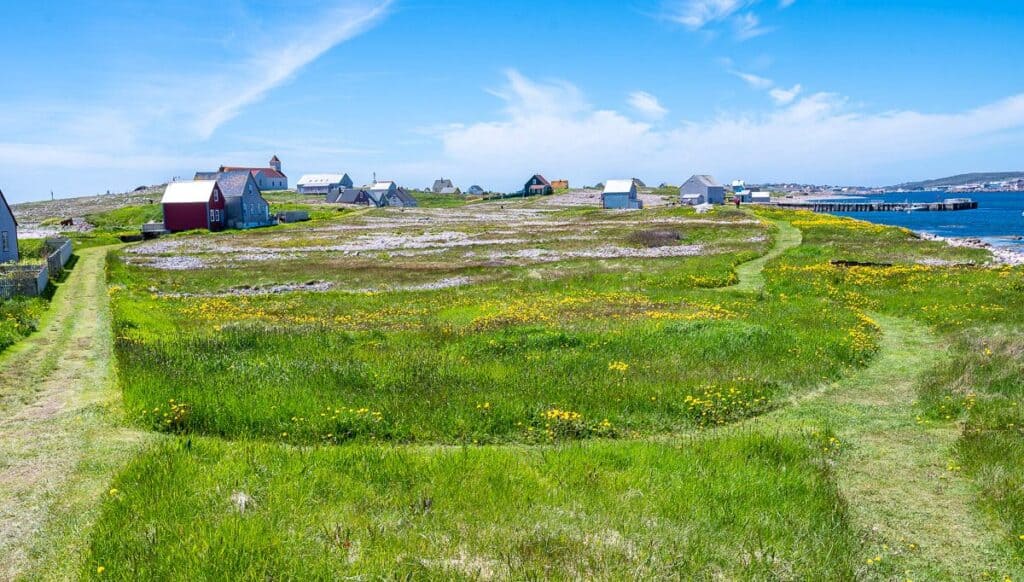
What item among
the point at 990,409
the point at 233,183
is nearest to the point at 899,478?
the point at 990,409

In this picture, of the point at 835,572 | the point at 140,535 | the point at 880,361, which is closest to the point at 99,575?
the point at 140,535

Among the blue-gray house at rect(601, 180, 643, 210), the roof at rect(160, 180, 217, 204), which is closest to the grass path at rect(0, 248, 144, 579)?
the roof at rect(160, 180, 217, 204)

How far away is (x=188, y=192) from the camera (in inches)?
3482

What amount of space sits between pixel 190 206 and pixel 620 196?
80.8 m

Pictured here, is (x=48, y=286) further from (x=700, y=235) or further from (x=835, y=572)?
(x=700, y=235)

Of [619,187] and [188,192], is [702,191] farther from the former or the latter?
[188,192]

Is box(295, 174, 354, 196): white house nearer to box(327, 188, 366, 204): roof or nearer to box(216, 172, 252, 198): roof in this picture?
box(327, 188, 366, 204): roof

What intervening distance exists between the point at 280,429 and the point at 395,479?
3736 mm

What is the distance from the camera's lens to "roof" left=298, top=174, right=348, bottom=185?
194 meters

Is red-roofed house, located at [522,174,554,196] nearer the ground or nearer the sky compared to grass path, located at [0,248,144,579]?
A: nearer the sky

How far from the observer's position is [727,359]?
58.9 feet

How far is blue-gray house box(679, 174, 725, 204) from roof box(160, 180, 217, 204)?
99.3 metres

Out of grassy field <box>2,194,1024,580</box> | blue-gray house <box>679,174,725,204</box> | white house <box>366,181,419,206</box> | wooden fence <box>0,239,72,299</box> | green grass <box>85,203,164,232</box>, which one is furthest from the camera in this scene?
white house <box>366,181,419,206</box>

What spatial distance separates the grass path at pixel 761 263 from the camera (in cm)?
3428
